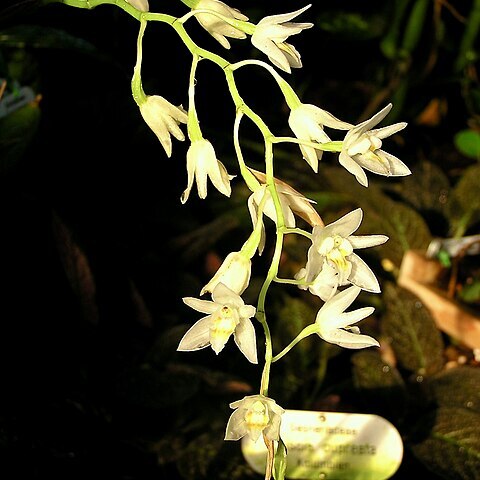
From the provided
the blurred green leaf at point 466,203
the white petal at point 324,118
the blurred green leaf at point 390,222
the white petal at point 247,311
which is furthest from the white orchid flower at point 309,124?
the blurred green leaf at point 466,203

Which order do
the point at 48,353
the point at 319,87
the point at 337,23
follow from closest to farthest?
the point at 48,353, the point at 337,23, the point at 319,87

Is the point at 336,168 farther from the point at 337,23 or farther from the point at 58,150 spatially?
the point at 58,150

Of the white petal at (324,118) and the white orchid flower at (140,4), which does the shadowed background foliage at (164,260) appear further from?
the white petal at (324,118)

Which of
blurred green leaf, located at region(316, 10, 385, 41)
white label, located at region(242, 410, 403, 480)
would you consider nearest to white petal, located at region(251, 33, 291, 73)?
white label, located at region(242, 410, 403, 480)

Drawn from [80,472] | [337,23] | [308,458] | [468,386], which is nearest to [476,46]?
[337,23]

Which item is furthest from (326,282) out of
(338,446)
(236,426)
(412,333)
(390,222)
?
(390,222)

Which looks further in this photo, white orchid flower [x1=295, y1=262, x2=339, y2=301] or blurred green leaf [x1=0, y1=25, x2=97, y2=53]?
blurred green leaf [x1=0, y1=25, x2=97, y2=53]

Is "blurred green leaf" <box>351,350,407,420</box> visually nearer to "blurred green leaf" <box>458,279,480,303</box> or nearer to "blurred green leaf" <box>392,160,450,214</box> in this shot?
"blurred green leaf" <box>458,279,480,303</box>
